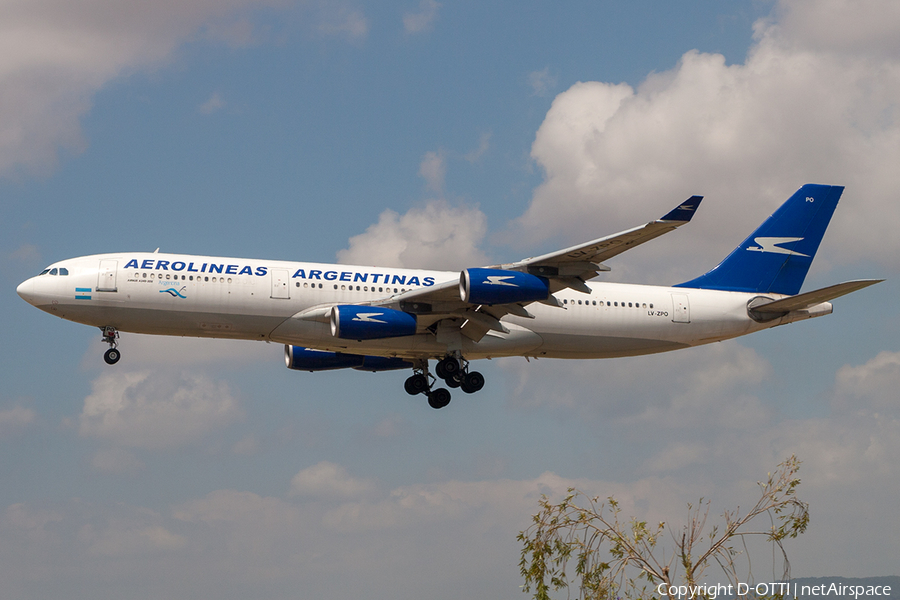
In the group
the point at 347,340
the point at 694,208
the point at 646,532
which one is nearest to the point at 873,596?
the point at 646,532

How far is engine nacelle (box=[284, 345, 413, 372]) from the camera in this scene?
146 ft

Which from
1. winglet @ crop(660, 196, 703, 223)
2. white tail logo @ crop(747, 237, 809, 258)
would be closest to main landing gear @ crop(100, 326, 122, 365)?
winglet @ crop(660, 196, 703, 223)

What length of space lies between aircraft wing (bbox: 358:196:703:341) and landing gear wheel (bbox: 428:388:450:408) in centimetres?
505

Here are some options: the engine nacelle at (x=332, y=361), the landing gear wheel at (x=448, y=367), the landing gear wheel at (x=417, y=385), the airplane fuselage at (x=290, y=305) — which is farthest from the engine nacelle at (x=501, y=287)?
the engine nacelle at (x=332, y=361)

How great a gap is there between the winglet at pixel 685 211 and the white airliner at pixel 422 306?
0.71 metres

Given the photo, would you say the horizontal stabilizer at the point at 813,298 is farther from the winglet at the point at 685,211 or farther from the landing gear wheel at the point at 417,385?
the landing gear wheel at the point at 417,385

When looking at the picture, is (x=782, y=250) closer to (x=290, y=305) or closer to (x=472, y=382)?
(x=472, y=382)

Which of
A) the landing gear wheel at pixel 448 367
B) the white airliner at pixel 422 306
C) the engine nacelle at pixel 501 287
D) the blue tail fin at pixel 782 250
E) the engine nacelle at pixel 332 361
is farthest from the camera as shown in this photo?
the blue tail fin at pixel 782 250

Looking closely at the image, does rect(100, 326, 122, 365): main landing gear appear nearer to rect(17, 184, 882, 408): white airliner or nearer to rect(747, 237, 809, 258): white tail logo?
rect(17, 184, 882, 408): white airliner

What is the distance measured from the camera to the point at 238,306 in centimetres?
3675

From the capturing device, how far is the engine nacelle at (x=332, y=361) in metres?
44.6

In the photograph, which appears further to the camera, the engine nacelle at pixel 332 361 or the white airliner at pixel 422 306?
the engine nacelle at pixel 332 361

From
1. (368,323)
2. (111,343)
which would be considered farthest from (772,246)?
(111,343)

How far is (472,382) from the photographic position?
134 feet
